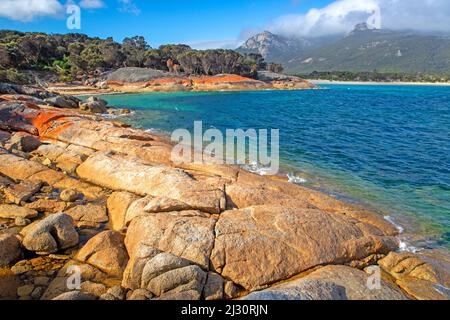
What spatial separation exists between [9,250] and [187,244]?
5715mm

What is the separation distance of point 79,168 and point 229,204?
10055mm

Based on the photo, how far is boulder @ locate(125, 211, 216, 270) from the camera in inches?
383

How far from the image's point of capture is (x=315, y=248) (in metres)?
10.5

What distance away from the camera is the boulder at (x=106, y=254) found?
32.6ft

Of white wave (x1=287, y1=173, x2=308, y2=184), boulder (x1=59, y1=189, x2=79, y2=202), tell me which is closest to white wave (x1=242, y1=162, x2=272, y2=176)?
white wave (x1=287, y1=173, x2=308, y2=184)

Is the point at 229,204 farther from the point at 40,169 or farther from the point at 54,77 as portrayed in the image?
the point at 54,77

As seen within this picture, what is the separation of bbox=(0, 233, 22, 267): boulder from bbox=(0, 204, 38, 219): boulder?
8.55 ft

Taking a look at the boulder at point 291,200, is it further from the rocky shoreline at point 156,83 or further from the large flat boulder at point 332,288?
the rocky shoreline at point 156,83

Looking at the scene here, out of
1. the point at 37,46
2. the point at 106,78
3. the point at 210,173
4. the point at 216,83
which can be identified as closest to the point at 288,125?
the point at 210,173

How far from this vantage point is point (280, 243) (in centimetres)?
1035

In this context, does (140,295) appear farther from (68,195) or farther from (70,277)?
(68,195)

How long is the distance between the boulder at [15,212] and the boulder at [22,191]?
2.34ft

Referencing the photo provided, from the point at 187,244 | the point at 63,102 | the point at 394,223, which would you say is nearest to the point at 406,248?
the point at 394,223
